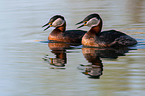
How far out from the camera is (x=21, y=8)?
68.0 feet

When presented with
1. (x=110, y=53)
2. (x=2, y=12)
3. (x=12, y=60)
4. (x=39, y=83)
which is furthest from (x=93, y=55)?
(x=2, y=12)

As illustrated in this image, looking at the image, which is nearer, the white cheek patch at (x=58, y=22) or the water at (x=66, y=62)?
the water at (x=66, y=62)

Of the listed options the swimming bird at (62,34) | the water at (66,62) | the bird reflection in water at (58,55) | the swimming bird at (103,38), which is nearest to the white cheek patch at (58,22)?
the swimming bird at (62,34)

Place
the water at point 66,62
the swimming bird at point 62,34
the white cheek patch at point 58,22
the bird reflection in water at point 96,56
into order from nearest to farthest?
the water at point 66,62 → the bird reflection in water at point 96,56 → the swimming bird at point 62,34 → the white cheek patch at point 58,22

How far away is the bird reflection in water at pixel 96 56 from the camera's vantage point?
966 centimetres

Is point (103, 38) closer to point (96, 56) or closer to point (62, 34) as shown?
point (96, 56)

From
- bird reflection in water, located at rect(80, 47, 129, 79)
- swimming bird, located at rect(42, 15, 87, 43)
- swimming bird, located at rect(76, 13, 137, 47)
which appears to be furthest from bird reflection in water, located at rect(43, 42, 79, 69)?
swimming bird, located at rect(76, 13, 137, 47)

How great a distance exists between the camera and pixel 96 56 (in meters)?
11.3

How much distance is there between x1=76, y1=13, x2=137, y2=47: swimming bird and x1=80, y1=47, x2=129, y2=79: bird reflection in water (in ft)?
1.03

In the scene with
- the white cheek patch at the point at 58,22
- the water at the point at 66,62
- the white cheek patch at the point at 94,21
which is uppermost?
the white cheek patch at the point at 94,21

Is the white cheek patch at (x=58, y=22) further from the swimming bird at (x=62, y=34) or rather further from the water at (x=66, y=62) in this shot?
the water at (x=66, y=62)

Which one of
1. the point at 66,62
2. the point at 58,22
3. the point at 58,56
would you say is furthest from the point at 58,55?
the point at 58,22

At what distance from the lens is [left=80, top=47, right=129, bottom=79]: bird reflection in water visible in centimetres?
966

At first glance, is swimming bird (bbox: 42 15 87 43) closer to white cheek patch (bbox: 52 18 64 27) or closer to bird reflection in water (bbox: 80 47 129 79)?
white cheek patch (bbox: 52 18 64 27)
